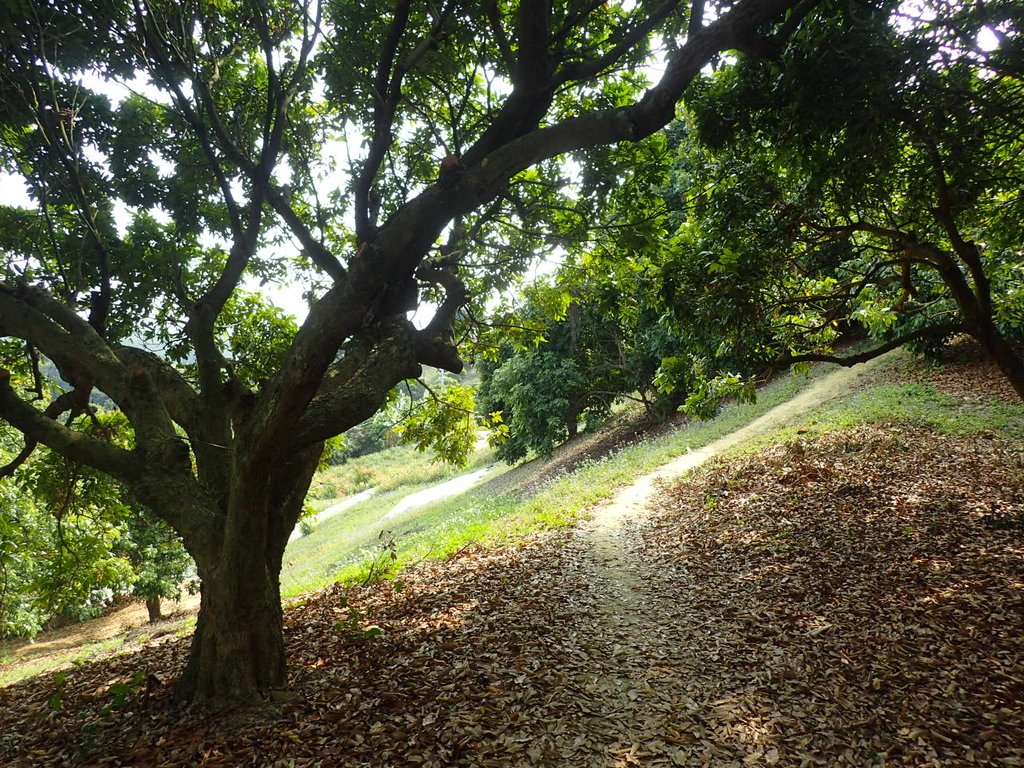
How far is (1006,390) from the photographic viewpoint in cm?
1294

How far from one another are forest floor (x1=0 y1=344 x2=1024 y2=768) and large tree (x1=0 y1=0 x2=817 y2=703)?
3.04 feet

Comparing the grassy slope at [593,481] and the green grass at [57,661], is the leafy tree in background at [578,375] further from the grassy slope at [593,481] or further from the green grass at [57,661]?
the green grass at [57,661]

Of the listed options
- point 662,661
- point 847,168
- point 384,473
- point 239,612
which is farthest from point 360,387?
point 384,473

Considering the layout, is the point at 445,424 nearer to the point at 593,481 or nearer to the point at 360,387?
the point at 360,387

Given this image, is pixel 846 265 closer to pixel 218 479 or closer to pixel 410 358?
pixel 410 358

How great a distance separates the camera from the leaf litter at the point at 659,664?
3.92 meters

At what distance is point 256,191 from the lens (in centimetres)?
574

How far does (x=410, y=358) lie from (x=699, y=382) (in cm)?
516

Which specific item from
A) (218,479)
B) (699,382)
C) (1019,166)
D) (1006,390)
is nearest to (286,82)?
(218,479)

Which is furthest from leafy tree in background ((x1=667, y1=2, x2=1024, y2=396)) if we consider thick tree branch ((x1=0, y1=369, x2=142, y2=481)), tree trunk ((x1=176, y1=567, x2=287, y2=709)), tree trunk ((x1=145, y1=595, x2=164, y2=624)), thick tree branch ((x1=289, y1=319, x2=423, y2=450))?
tree trunk ((x1=145, y1=595, x2=164, y2=624))

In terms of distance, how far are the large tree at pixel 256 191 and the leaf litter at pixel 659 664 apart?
0.92 m

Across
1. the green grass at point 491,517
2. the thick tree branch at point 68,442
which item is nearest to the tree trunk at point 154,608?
the green grass at point 491,517

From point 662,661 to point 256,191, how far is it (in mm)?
6537

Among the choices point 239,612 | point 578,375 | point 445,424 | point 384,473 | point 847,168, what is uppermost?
point 847,168
